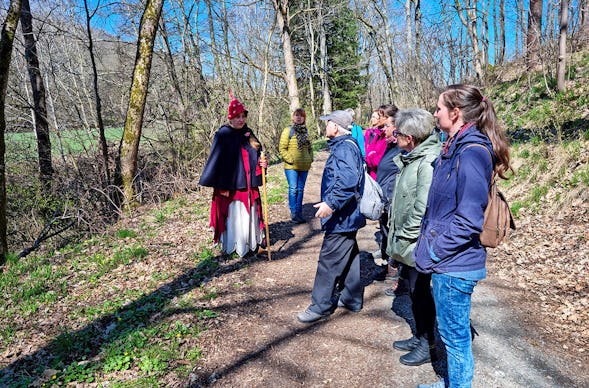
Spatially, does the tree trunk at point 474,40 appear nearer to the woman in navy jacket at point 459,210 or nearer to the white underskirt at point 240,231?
the white underskirt at point 240,231

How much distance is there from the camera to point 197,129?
11.0m

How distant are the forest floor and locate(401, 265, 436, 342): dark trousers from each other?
1.21 feet

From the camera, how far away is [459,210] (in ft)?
6.66

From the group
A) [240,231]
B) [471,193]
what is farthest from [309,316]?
[471,193]

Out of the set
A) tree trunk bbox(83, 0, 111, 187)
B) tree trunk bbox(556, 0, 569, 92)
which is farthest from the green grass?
tree trunk bbox(556, 0, 569, 92)

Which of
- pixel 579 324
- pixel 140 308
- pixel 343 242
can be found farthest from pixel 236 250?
pixel 579 324

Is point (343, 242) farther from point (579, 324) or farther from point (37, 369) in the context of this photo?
point (37, 369)

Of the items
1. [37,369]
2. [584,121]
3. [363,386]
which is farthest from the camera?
[584,121]

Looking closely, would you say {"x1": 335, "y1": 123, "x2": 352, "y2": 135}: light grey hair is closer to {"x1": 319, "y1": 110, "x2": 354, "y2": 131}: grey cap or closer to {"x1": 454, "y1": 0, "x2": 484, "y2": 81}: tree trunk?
{"x1": 319, "y1": 110, "x2": 354, "y2": 131}: grey cap

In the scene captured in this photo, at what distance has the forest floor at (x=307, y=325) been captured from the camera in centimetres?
308

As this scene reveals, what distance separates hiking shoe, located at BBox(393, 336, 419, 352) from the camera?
10.4ft

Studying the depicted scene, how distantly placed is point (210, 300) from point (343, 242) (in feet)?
6.23

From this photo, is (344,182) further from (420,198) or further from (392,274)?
(392,274)

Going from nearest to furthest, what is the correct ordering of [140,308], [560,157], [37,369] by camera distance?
[37,369] < [140,308] < [560,157]
